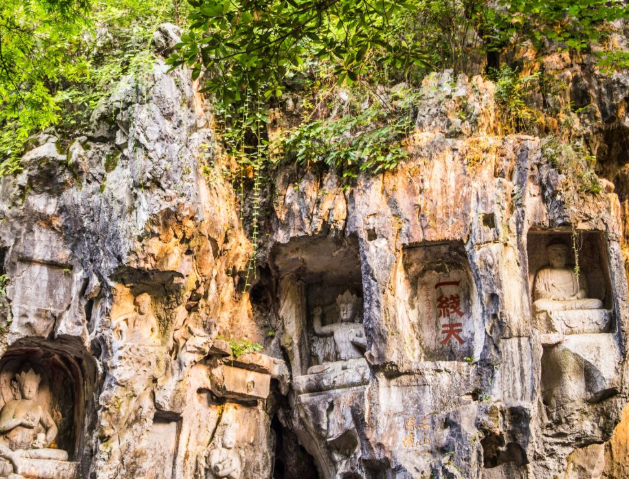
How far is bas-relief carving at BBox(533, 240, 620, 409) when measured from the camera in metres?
9.27

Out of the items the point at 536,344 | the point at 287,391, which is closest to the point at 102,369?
the point at 287,391

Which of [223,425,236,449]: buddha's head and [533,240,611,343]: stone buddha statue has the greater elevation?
[533,240,611,343]: stone buddha statue

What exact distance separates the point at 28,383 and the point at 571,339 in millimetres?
7568

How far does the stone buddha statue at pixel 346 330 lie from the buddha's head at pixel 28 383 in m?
4.27

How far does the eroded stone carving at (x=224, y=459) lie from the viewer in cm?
989

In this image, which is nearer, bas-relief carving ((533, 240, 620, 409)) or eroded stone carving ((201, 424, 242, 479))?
bas-relief carving ((533, 240, 620, 409))

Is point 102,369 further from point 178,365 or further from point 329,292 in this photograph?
point 329,292

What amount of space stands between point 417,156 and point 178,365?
4.35 meters

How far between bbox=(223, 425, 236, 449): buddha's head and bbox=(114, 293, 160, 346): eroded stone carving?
177 centimetres

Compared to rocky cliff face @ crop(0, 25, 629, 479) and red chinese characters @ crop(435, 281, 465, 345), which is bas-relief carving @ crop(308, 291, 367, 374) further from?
red chinese characters @ crop(435, 281, 465, 345)

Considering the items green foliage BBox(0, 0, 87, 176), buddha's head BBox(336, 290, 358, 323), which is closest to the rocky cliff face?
buddha's head BBox(336, 290, 358, 323)

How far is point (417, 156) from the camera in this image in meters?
9.97

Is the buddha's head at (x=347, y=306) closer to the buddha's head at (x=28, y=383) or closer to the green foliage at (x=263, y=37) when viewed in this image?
the buddha's head at (x=28, y=383)

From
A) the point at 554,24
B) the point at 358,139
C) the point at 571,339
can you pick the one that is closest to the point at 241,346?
the point at 358,139
